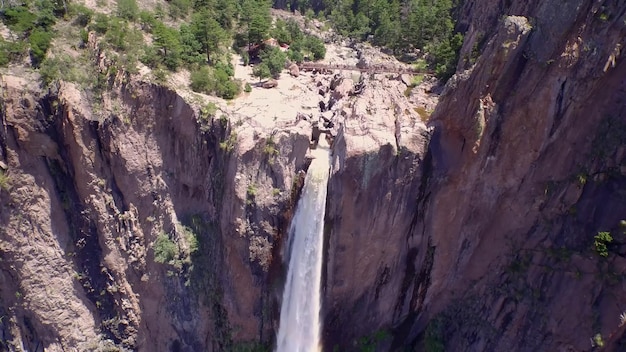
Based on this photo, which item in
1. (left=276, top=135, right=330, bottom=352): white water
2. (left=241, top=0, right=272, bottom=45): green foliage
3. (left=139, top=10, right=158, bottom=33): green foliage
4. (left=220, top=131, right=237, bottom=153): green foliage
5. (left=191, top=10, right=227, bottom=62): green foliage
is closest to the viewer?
(left=276, top=135, right=330, bottom=352): white water

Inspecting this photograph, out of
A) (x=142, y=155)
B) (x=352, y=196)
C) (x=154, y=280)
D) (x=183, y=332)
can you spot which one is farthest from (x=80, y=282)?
(x=352, y=196)

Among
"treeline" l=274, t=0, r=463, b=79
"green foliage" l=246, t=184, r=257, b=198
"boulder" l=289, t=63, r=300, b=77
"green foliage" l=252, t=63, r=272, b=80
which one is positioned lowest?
"green foliage" l=246, t=184, r=257, b=198

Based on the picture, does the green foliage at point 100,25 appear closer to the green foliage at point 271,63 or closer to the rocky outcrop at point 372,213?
the green foliage at point 271,63

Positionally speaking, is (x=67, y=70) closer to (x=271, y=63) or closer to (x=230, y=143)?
(x=230, y=143)

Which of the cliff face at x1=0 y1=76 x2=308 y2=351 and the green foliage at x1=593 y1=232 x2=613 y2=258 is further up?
the green foliage at x1=593 y1=232 x2=613 y2=258

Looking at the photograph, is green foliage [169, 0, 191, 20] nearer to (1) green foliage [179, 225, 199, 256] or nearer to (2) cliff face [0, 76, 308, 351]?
(2) cliff face [0, 76, 308, 351]

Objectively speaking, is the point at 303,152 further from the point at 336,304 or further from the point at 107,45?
the point at 107,45

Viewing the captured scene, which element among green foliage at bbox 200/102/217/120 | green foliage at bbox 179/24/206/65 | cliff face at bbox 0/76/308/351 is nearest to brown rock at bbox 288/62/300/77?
green foliage at bbox 179/24/206/65
